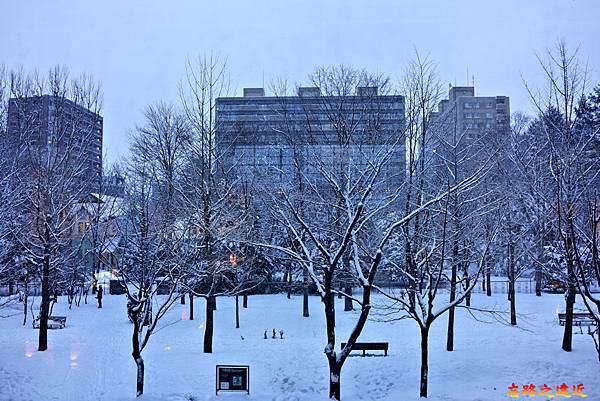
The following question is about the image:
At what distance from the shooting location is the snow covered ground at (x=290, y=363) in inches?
541

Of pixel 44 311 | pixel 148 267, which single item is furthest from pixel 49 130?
pixel 148 267

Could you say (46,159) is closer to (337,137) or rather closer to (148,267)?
(148,267)

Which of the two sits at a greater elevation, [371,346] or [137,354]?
[137,354]

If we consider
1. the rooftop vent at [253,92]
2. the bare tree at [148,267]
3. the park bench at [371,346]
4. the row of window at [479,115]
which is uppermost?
the rooftop vent at [253,92]

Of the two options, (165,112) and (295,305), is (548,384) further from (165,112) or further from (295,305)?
(165,112)

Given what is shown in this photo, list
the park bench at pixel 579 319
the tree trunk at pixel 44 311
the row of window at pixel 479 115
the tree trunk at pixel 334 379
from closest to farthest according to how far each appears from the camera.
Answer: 1. the tree trunk at pixel 334 379
2. the tree trunk at pixel 44 311
3. the park bench at pixel 579 319
4. the row of window at pixel 479 115

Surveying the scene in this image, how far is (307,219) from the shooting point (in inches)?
689

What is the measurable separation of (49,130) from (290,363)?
38.0 feet

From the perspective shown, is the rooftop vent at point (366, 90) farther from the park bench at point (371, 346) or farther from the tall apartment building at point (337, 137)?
the park bench at point (371, 346)

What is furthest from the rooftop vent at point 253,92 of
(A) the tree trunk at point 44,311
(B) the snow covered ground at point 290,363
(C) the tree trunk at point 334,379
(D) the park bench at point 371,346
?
(C) the tree trunk at point 334,379

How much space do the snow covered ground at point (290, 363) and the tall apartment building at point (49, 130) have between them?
6325mm

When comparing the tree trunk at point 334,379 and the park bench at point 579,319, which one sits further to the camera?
the park bench at point 579,319

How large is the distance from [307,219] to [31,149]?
9.69 metres

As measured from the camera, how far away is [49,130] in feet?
62.1
